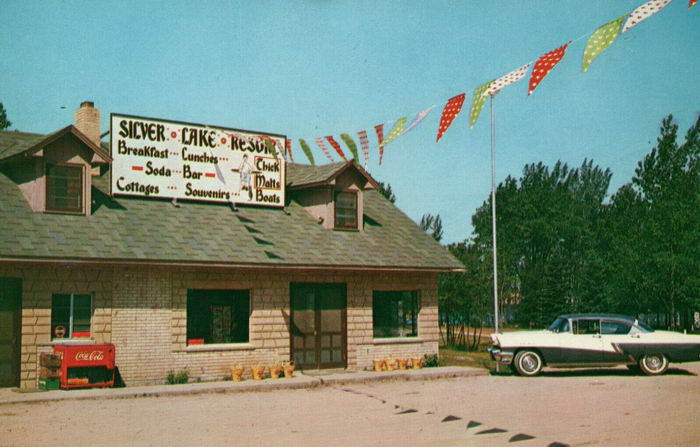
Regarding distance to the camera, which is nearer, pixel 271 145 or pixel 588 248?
pixel 271 145

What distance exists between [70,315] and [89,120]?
5.99m

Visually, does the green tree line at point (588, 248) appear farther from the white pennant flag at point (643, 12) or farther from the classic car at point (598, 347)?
the white pennant flag at point (643, 12)

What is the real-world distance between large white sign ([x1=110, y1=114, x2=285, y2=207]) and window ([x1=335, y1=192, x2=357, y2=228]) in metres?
1.71

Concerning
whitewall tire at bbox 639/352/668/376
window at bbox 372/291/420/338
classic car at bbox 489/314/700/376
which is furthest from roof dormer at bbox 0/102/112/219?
whitewall tire at bbox 639/352/668/376

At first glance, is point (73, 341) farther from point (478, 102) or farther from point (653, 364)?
point (653, 364)

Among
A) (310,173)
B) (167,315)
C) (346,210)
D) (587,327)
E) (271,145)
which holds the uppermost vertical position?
(271,145)

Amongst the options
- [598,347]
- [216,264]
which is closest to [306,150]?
[216,264]

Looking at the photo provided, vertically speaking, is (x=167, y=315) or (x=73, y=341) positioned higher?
(x=167, y=315)

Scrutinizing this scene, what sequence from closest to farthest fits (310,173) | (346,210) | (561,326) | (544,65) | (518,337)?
(544,65)
(518,337)
(561,326)
(346,210)
(310,173)

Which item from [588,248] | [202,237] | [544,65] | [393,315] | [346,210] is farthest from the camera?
[588,248]

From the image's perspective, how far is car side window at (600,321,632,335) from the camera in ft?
64.4

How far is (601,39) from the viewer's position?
370 inches

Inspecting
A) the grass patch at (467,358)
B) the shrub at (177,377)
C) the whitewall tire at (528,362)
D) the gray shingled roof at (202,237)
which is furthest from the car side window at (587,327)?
the shrub at (177,377)

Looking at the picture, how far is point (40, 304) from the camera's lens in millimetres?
16297
